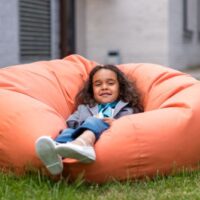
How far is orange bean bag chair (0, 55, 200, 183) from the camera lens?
3.34 metres

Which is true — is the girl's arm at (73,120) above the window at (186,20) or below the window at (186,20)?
below

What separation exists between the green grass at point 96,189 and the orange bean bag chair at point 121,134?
58mm

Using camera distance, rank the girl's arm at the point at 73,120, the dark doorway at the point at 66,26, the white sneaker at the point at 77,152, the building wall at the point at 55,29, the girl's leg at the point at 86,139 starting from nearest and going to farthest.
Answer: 1. the white sneaker at the point at 77,152
2. the girl's leg at the point at 86,139
3. the girl's arm at the point at 73,120
4. the building wall at the point at 55,29
5. the dark doorway at the point at 66,26

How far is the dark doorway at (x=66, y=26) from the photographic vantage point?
10578 millimetres

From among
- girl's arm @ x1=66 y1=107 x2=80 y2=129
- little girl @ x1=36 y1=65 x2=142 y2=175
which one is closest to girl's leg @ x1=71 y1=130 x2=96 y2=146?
little girl @ x1=36 y1=65 x2=142 y2=175

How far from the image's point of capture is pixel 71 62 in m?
4.98

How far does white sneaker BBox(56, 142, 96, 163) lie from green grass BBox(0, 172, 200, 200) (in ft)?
0.60

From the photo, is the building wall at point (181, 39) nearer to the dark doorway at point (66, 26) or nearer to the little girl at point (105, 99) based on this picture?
the dark doorway at point (66, 26)

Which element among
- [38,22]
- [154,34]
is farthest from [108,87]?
[154,34]

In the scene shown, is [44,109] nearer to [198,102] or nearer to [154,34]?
[198,102]

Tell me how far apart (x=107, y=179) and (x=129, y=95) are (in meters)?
1.09

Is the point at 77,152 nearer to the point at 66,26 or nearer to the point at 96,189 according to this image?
the point at 96,189


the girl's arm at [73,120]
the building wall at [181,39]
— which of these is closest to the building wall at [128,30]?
the building wall at [181,39]

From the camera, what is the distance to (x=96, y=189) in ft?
10.8
